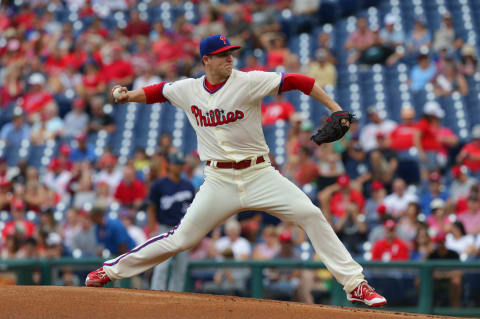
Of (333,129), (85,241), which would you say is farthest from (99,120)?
(333,129)

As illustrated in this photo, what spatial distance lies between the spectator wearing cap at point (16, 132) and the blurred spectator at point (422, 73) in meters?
5.79

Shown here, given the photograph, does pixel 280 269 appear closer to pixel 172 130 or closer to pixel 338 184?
pixel 338 184

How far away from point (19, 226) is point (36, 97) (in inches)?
134

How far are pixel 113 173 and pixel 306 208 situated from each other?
5891 mm

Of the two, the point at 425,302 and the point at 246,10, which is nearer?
the point at 425,302

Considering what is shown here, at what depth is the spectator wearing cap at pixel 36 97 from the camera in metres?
12.0

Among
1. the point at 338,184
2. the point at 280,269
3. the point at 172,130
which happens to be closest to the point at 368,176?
the point at 338,184

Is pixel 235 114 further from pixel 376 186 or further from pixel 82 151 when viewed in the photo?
pixel 82 151

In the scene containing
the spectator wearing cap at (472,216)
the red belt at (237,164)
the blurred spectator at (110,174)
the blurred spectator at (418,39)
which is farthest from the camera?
the blurred spectator at (418,39)

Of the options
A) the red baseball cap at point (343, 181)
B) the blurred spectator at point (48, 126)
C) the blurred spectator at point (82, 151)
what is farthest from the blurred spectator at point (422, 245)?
the blurred spectator at point (48, 126)

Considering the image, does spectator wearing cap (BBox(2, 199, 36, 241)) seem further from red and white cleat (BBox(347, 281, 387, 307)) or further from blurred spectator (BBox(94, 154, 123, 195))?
red and white cleat (BBox(347, 281, 387, 307))

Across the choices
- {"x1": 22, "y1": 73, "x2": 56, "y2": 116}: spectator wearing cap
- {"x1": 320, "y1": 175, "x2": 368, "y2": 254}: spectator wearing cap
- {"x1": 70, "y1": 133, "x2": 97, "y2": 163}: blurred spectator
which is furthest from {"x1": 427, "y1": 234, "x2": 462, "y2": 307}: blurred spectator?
{"x1": 22, "y1": 73, "x2": 56, "y2": 116}: spectator wearing cap

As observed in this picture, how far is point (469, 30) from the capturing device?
11.5 m

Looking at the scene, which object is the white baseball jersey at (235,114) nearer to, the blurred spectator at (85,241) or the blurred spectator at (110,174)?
the blurred spectator at (85,241)
